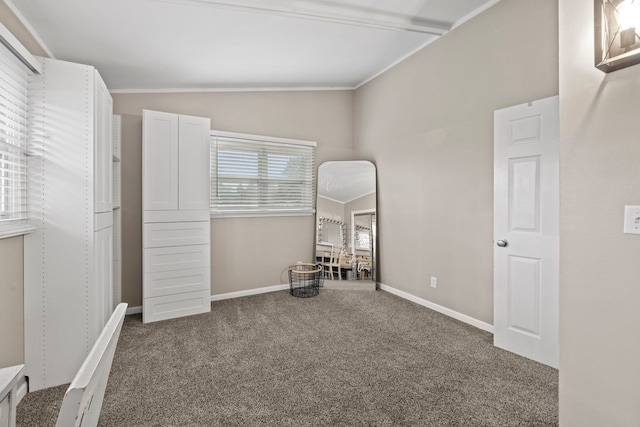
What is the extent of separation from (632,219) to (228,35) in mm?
3034

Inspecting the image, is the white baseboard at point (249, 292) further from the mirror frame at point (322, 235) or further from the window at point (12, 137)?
the window at point (12, 137)

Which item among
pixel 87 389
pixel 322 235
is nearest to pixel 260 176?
pixel 322 235

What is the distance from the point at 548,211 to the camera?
2.56m

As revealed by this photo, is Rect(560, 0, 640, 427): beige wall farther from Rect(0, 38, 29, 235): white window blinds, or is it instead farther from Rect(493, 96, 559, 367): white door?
Rect(0, 38, 29, 235): white window blinds

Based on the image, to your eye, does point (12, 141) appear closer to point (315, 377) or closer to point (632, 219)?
point (315, 377)

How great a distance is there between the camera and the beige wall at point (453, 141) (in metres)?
2.85

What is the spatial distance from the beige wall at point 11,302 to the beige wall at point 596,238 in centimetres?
308

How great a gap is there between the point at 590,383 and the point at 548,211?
140cm

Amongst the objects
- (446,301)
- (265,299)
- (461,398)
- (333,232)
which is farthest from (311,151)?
(461,398)

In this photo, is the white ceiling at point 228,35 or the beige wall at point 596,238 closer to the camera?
the beige wall at point 596,238

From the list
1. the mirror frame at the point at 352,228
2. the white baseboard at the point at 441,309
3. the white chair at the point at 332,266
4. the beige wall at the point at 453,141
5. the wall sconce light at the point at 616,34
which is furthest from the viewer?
the white chair at the point at 332,266

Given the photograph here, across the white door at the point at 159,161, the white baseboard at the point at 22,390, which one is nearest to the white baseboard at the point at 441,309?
the white door at the point at 159,161

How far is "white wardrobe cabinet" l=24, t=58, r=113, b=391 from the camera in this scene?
221cm

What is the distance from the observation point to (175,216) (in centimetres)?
355
